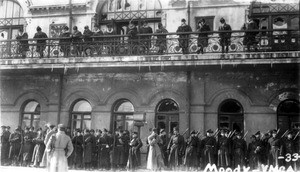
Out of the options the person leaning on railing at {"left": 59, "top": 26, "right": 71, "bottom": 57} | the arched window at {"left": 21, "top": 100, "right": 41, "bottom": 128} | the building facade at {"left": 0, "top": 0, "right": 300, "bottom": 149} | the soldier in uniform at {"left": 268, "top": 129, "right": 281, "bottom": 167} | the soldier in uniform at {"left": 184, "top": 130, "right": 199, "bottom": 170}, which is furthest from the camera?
the arched window at {"left": 21, "top": 100, "right": 41, "bottom": 128}

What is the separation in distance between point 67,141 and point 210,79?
725cm

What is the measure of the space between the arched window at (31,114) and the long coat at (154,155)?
643cm

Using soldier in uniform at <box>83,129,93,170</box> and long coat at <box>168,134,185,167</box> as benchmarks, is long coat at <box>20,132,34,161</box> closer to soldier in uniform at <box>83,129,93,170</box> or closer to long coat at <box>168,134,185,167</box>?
soldier in uniform at <box>83,129,93,170</box>

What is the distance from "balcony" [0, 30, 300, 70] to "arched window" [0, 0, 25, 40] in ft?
7.72

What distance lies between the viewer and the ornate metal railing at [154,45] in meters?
14.6

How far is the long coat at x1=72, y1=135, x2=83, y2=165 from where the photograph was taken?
1475cm

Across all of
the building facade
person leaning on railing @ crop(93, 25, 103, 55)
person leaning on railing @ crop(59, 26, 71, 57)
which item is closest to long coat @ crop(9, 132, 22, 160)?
the building facade

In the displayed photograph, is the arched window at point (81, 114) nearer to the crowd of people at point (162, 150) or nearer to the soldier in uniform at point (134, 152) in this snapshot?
the crowd of people at point (162, 150)

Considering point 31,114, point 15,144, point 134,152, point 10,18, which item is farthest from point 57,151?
point 10,18

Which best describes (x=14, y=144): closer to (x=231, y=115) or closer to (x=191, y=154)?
(x=191, y=154)

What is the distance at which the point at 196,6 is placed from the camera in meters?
17.2

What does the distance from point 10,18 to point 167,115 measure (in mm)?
9463

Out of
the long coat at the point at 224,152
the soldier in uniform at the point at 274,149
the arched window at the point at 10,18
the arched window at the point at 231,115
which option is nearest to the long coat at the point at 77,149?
the long coat at the point at 224,152

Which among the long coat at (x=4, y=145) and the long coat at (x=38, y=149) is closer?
the long coat at (x=38, y=149)
